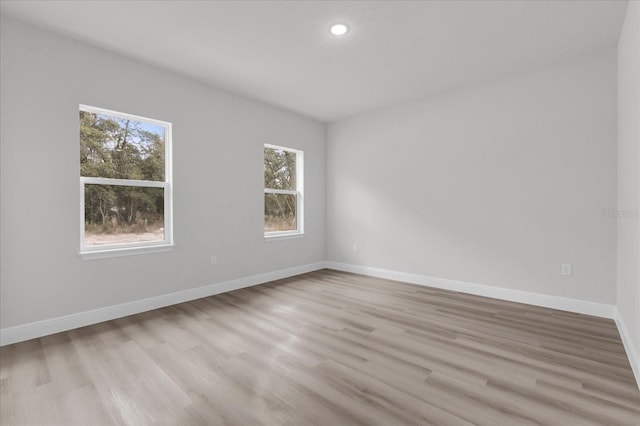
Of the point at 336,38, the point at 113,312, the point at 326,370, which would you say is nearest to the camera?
the point at 326,370

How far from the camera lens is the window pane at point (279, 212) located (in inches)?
193

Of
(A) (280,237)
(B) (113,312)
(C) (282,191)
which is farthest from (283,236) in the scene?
(B) (113,312)

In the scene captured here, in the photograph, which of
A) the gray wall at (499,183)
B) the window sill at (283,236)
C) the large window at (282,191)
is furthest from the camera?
the large window at (282,191)

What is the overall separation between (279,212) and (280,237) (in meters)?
0.44

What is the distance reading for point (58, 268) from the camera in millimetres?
2816

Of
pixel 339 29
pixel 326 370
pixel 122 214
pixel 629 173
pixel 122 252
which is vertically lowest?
pixel 326 370

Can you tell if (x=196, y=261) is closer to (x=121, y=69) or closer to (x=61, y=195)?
(x=61, y=195)

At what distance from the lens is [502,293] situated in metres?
3.82

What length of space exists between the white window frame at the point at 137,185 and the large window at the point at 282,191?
152 centimetres

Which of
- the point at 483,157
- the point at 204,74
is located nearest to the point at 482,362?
the point at 483,157

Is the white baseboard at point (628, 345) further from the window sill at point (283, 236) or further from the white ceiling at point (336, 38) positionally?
the window sill at point (283, 236)

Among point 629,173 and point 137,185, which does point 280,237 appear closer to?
point 137,185

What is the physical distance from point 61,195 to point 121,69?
1446mm

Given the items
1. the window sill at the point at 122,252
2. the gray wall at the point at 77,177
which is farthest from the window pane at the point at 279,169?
the window sill at the point at 122,252
